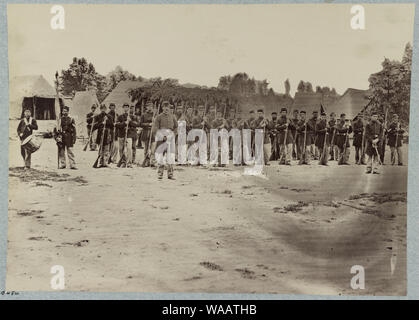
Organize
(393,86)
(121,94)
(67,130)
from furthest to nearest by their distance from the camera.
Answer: (67,130) → (121,94) → (393,86)

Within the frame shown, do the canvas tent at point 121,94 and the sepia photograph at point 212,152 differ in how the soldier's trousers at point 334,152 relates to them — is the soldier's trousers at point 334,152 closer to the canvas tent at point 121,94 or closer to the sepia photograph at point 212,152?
the sepia photograph at point 212,152

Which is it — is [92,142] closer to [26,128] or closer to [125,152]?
[125,152]

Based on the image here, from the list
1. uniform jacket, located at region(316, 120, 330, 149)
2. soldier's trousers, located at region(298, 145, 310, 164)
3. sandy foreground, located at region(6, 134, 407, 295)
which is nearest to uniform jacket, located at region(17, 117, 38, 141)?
sandy foreground, located at region(6, 134, 407, 295)

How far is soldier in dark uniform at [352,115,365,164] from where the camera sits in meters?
5.37

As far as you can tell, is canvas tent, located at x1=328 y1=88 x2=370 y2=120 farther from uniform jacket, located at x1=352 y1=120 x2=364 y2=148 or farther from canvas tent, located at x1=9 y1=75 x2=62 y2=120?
canvas tent, located at x1=9 y1=75 x2=62 y2=120

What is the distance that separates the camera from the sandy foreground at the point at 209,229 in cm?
519

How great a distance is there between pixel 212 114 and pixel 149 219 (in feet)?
3.98

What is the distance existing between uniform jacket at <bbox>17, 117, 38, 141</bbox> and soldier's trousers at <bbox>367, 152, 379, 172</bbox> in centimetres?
335

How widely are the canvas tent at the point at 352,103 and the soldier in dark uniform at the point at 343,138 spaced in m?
0.09

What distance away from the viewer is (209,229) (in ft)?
17.2

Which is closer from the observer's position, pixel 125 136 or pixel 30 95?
pixel 30 95

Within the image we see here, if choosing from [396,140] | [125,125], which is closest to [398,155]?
[396,140]

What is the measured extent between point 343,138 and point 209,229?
5.36 ft

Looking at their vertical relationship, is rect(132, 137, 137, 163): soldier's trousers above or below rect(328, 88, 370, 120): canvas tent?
below
